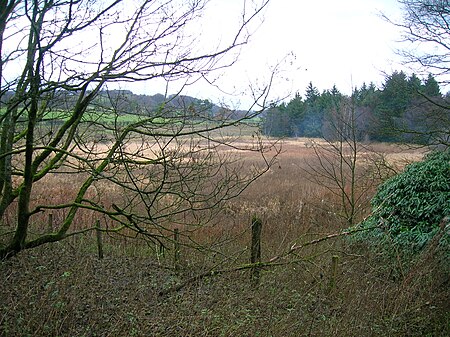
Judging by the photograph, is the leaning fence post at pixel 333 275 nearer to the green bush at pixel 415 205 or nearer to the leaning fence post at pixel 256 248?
the leaning fence post at pixel 256 248

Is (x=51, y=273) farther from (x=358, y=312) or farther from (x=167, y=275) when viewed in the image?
(x=358, y=312)

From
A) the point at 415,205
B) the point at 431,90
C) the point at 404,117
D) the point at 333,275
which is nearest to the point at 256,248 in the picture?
the point at 333,275

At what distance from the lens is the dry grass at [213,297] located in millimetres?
4770

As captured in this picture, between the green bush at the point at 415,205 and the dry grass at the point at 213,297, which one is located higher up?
the green bush at the point at 415,205

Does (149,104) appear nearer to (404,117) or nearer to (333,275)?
(333,275)

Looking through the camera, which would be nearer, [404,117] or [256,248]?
[256,248]

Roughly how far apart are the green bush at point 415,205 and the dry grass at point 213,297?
1.75 ft

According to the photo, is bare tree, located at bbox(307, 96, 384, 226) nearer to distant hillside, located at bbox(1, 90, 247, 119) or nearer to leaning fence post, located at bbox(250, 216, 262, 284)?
leaning fence post, located at bbox(250, 216, 262, 284)

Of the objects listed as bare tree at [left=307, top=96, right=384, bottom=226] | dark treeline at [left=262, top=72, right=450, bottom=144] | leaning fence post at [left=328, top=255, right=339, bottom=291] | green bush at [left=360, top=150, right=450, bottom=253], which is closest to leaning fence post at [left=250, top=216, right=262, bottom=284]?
leaning fence post at [left=328, top=255, right=339, bottom=291]

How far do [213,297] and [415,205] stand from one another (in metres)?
4.54

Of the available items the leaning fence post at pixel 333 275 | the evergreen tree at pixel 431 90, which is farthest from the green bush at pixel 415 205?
the evergreen tree at pixel 431 90

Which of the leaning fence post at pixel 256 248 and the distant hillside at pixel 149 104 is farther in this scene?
the leaning fence post at pixel 256 248

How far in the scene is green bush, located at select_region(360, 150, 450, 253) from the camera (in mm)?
7668

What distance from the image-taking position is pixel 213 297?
224 inches
